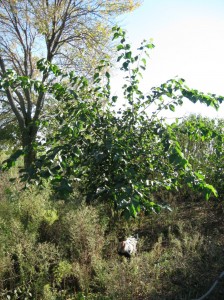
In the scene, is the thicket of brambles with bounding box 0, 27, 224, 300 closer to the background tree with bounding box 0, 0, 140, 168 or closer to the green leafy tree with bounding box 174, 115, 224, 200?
the green leafy tree with bounding box 174, 115, 224, 200

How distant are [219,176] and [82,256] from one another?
9.70 ft

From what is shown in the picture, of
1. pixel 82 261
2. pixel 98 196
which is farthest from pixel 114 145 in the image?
pixel 82 261

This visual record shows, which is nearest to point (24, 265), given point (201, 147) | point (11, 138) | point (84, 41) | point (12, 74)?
point (12, 74)

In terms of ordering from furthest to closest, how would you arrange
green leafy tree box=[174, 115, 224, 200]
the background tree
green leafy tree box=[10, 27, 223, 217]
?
the background tree, green leafy tree box=[174, 115, 224, 200], green leafy tree box=[10, 27, 223, 217]

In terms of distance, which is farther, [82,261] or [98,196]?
[82,261]

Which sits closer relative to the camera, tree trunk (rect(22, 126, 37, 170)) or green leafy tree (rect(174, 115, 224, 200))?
tree trunk (rect(22, 126, 37, 170))

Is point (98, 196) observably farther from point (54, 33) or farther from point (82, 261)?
point (54, 33)

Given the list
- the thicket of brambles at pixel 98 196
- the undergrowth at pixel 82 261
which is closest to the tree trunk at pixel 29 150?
the thicket of brambles at pixel 98 196

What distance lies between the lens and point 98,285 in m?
3.31

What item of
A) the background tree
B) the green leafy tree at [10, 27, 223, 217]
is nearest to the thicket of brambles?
the green leafy tree at [10, 27, 223, 217]

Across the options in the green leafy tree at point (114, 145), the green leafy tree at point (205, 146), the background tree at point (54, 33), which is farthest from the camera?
the background tree at point (54, 33)

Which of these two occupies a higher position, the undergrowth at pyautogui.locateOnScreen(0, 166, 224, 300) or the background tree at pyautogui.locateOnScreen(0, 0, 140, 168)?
the background tree at pyautogui.locateOnScreen(0, 0, 140, 168)

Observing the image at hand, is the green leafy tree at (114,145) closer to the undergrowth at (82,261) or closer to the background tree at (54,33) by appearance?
the undergrowth at (82,261)

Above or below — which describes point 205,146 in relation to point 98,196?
above
